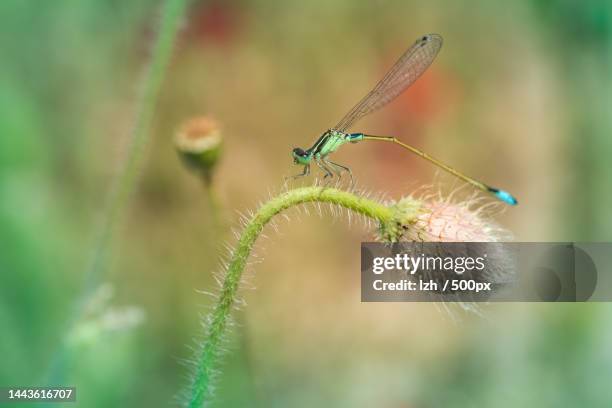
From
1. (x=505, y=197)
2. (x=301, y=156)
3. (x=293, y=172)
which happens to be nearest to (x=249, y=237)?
(x=301, y=156)

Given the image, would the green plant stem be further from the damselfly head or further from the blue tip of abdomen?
the damselfly head

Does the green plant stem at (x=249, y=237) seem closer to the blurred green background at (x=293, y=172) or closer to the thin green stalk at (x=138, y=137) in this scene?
the thin green stalk at (x=138, y=137)

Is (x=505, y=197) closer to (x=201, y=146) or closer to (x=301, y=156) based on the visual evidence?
(x=301, y=156)

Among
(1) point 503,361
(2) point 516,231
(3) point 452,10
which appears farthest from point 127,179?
(3) point 452,10

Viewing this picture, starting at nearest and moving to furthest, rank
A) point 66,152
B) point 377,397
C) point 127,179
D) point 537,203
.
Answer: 1. point 127,179
2. point 377,397
3. point 66,152
4. point 537,203

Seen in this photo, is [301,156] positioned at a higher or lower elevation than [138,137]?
lower

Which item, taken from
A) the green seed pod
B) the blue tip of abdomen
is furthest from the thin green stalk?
the blue tip of abdomen

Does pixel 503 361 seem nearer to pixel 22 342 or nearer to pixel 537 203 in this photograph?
pixel 537 203
